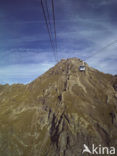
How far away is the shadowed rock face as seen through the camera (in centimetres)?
4409

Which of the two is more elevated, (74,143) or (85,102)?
(85,102)

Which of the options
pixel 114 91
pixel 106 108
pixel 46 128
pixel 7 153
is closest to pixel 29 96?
pixel 46 128

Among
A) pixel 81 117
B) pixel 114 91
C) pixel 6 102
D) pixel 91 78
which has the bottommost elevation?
pixel 81 117

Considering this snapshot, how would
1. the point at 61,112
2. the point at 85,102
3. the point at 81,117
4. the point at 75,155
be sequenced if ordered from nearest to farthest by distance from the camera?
the point at 75,155
the point at 81,117
the point at 61,112
the point at 85,102

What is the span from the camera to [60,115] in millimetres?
54094

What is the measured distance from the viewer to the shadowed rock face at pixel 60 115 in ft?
145

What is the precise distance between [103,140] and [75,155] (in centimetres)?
1321

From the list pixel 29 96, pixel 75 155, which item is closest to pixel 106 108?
pixel 75 155

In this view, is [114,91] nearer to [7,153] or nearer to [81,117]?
[81,117]

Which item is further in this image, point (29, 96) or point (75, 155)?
point (29, 96)

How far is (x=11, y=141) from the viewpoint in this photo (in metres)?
44.7

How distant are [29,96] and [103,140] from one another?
4653 centimetres

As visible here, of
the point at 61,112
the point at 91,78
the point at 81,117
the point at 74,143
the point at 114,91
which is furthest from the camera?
the point at 91,78

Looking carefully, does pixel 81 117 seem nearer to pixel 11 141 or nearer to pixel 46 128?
pixel 46 128
